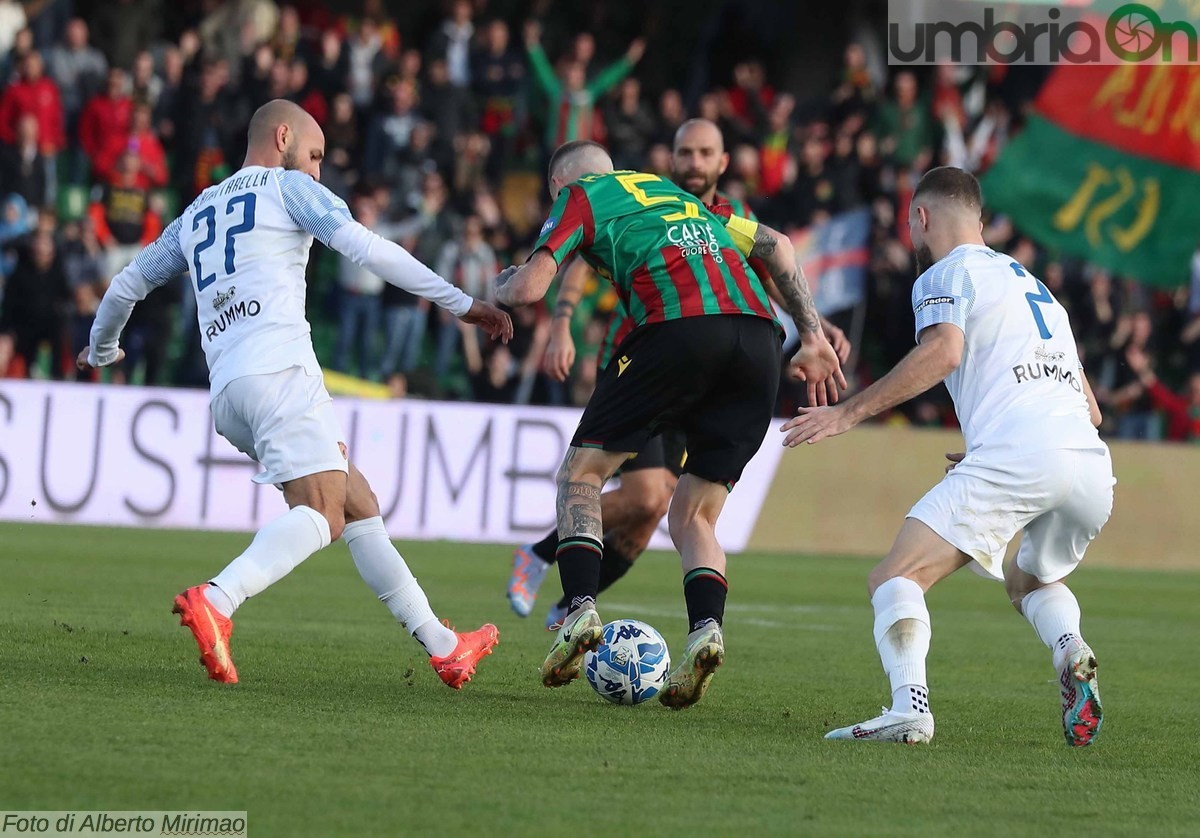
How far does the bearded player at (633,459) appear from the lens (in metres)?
8.19

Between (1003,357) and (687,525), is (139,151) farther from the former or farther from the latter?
(1003,357)

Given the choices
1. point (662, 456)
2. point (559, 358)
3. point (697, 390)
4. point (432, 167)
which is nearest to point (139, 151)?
point (432, 167)

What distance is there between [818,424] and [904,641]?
0.81 m

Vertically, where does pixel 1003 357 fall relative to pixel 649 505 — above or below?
above

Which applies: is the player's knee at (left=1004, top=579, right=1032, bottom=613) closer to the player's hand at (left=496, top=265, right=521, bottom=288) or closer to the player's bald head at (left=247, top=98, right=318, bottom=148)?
the player's hand at (left=496, top=265, right=521, bottom=288)

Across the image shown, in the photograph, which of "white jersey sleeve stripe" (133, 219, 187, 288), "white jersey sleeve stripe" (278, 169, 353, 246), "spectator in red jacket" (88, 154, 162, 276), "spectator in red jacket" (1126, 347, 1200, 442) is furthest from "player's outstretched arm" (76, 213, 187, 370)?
"spectator in red jacket" (1126, 347, 1200, 442)

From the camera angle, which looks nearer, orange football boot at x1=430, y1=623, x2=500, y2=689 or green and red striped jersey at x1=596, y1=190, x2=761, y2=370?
orange football boot at x1=430, y1=623, x2=500, y2=689

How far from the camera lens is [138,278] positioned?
6691mm

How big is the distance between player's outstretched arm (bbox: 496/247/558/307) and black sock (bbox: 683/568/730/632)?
1.22 m

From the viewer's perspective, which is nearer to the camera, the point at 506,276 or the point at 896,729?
the point at 896,729

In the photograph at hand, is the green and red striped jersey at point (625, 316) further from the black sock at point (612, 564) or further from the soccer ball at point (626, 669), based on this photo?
the soccer ball at point (626, 669)

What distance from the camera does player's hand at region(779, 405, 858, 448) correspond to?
17.8 ft

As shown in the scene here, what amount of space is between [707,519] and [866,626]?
147 inches

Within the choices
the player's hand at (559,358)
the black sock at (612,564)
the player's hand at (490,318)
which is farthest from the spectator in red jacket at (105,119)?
the player's hand at (490,318)
